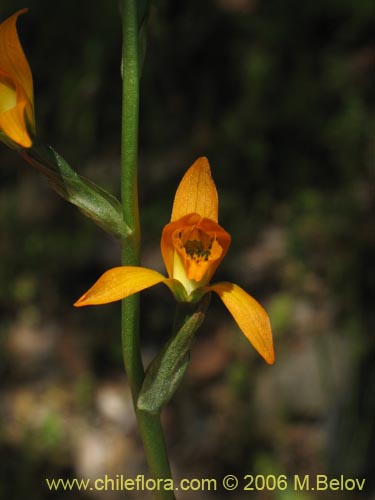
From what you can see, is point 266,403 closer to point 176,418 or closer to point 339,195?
point 176,418

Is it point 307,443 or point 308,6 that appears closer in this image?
point 307,443

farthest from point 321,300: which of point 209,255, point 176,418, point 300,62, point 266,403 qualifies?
point 209,255

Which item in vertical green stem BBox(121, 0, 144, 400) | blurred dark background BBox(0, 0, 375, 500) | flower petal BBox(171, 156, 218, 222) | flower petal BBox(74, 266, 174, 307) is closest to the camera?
flower petal BBox(74, 266, 174, 307)

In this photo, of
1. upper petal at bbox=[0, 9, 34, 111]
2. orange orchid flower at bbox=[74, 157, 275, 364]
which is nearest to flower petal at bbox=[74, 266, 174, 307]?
orange orchid flower at bbox=[74, 157, 275, 364]

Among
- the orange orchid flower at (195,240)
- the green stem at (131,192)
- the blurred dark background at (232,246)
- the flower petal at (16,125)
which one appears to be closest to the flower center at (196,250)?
the orange orchid flower at (195,240)

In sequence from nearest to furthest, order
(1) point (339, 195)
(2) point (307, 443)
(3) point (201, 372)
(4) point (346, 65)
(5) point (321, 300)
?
(2) point (307, 443) < (3) point (201, 372) < (5) point (321, 300) < (1) point (339, 195) < (4) point (346, 65)

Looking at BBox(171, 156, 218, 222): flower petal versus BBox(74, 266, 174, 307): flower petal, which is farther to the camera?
BBox(171, 156, 218, 222): flower petal

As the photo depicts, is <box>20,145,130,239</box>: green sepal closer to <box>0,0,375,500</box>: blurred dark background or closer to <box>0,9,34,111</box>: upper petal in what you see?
<box>0,9,34,111</box>: upper petal
